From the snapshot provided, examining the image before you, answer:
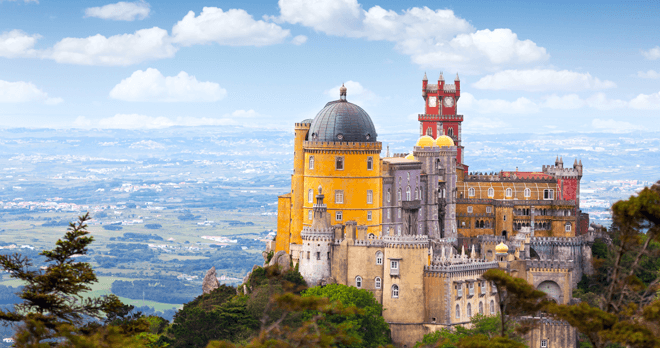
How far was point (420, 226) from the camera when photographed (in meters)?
124

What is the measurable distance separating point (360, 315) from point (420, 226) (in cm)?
2767

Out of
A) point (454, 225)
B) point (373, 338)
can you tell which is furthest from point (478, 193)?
point (373, 338)

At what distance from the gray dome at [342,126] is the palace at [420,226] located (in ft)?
0.45

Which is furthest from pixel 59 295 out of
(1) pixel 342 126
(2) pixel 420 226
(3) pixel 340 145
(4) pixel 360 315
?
(2) pixel 420 226

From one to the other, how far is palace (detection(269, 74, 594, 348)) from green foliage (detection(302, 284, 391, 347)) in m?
2.91

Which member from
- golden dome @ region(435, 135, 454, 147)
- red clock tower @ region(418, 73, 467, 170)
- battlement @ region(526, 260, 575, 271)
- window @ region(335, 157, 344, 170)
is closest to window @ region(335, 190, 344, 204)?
window @ region(335, 157, 344, 170)

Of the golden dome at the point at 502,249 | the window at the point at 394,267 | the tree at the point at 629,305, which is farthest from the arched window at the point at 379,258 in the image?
the tree at the point at 629,305

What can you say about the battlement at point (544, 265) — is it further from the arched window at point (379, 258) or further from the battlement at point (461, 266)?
the arched window at point (379, 258)

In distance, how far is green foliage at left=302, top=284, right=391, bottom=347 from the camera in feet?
322

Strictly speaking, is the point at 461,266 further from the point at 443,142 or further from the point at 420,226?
the point at 443,142

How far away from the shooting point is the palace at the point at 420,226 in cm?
10438

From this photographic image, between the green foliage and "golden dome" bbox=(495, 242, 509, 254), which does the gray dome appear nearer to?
the green foliage

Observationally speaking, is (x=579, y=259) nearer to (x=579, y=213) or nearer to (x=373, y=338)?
(x=579, y=213)

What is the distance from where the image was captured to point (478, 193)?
5492 inches
